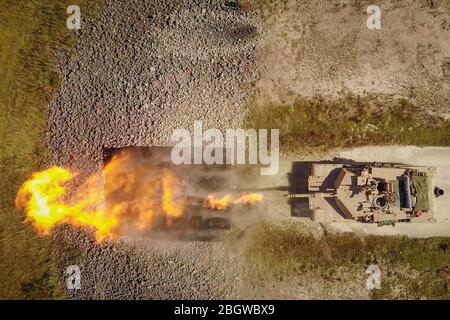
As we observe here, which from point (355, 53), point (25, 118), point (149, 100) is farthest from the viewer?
point (355, 53)

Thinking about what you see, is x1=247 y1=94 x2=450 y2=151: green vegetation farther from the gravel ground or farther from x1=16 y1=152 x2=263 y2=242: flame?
x1=16 y1=152 x2=263 y2=242: flame

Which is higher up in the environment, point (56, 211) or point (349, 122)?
point (349, 122)

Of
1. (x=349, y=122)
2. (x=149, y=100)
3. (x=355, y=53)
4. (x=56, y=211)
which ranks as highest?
(x=355, y=53)

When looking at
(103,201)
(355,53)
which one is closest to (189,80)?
(103,201)

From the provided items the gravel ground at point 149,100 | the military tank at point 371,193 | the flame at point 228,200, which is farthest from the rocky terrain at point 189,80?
the military tank at point 371,193

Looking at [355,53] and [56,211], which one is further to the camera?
[355,53]

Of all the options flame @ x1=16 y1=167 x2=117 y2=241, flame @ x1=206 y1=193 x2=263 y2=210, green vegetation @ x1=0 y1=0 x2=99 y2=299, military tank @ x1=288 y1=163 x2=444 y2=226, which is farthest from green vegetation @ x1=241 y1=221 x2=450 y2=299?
green vegetation @ x1=0 y1=0 x2=99 y2=299

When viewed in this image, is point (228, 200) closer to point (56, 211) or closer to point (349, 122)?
point (349, 122)
